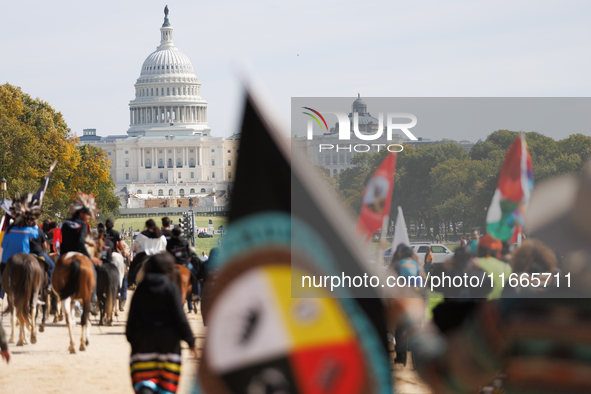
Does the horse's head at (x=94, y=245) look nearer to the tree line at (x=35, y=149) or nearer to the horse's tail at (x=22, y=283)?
the horse's tail at (x=22, y=283)

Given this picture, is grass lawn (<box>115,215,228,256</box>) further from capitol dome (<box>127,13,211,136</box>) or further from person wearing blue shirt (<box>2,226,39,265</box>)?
capitol dome (<box>127,13,211,136</box>)

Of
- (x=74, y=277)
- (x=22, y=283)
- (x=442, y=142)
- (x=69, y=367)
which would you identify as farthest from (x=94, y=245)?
(x=442, y=142)

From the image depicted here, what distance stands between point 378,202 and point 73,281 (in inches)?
322

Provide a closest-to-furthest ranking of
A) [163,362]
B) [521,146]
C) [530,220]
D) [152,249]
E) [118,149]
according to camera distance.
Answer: [530,220] < [521,146] < [163,362] < [152,249] < [118,149]

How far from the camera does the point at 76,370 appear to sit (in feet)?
36.7

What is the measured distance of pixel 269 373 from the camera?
8.79 feet

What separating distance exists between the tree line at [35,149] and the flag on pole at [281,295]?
4063cm

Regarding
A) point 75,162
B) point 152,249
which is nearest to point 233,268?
point 152,249

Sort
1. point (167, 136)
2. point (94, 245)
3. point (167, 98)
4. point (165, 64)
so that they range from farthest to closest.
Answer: point (165, 64) < point (167, 98) < point (167, 136) < point (94, 245)

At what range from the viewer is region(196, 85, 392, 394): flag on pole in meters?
2.60

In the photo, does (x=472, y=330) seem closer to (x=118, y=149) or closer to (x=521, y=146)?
(x=521, y=146)

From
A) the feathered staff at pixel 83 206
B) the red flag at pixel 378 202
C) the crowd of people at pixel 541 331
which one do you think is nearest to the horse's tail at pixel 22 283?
the feathered staff at pixel 83 206

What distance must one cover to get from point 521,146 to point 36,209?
964 cm

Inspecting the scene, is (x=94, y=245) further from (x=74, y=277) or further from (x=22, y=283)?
(x=22, y=283)
